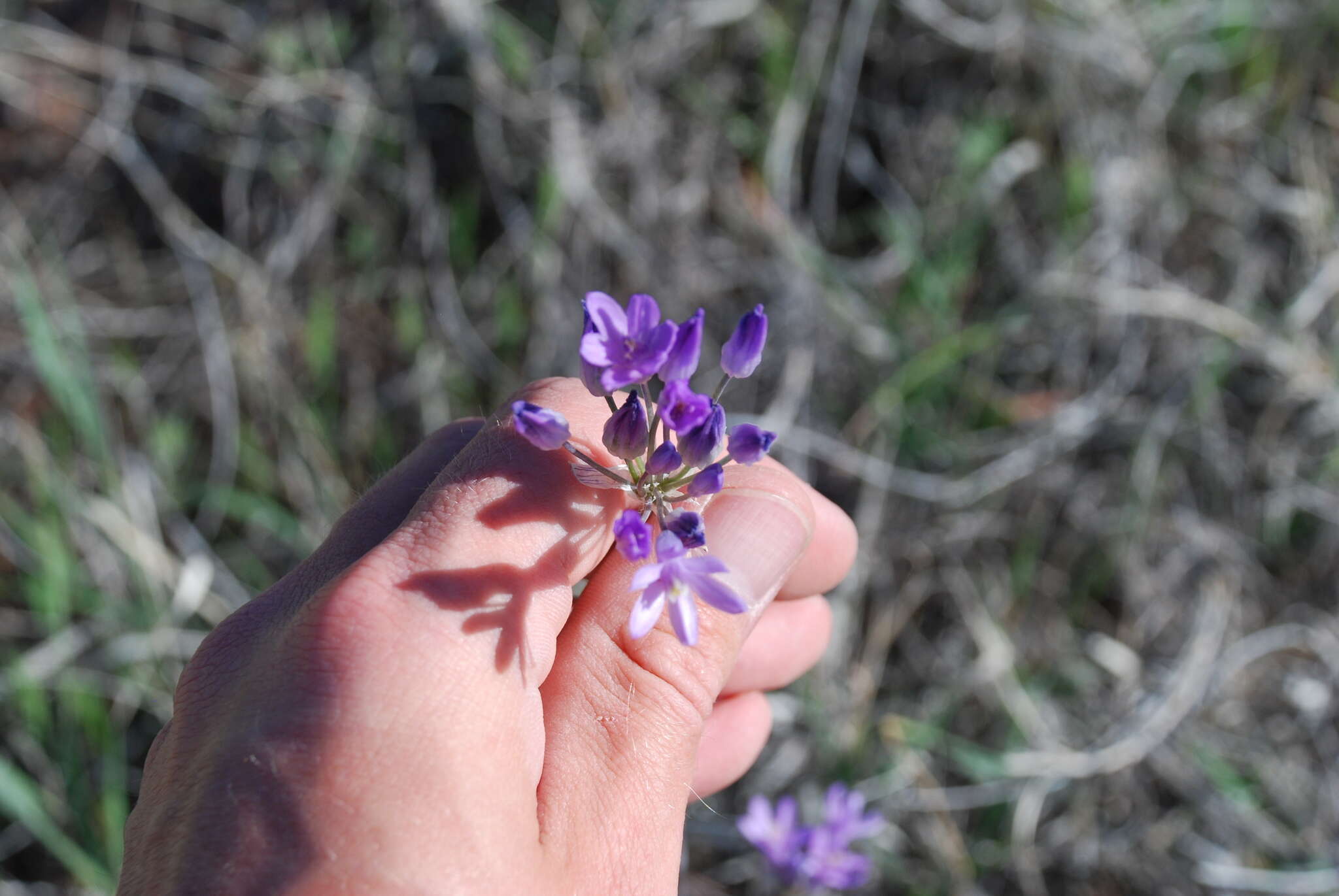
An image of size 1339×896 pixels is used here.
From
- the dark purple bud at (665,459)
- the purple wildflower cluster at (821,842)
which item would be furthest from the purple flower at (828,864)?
the dark purple bud at (665,459)

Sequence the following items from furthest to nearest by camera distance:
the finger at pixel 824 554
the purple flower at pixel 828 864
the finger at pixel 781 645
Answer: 1. the purple flower at pixel 828 864
2. the finger at pixel 781 645
3. the finger at pixel 824 554

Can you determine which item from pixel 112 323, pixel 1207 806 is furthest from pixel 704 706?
pixel 112 323

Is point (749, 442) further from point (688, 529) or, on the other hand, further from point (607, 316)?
point (607, 316)

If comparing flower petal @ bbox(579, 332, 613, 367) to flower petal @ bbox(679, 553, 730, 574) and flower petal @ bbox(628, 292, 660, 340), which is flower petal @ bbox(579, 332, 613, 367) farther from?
flower petal @ bbox(679, 553, 730, 574)

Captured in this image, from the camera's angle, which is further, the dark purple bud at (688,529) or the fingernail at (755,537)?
the fingernail at (755,537)

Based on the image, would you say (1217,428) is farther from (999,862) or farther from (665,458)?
(665,458)

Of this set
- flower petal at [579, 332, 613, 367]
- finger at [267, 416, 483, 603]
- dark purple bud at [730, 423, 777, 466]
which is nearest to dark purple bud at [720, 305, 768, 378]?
dark purple bud at [730, 423, 777, 466]

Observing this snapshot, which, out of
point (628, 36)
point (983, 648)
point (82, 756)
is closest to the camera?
point (82, 756)

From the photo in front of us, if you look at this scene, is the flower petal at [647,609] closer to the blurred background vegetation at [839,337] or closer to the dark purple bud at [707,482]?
the dark purple bud at [707,482]
